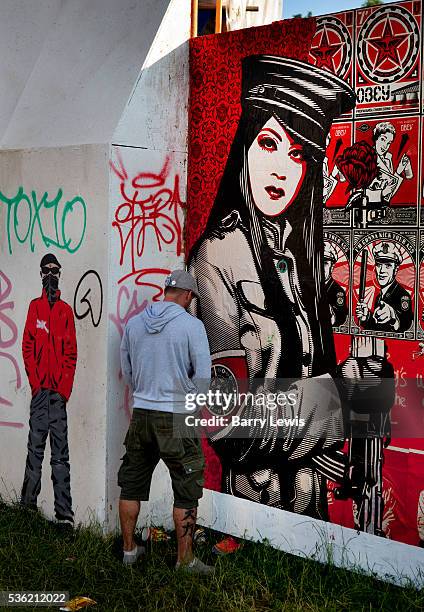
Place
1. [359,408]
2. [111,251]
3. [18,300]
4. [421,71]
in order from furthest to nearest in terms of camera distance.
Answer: [18,300] → [111,251] → [359,408] → [421,71]

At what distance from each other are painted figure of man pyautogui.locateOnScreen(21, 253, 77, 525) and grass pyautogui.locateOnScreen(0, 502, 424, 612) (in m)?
0.42

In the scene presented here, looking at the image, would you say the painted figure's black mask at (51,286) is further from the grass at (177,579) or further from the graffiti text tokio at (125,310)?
the grass at (177,579)

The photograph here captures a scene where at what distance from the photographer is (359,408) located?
514cm

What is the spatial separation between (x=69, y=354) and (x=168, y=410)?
104cm

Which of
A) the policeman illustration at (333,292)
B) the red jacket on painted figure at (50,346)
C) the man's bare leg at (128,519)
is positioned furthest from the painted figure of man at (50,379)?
the policeman illustration at (333,292)

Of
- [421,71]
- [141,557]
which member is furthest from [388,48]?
[141,557]

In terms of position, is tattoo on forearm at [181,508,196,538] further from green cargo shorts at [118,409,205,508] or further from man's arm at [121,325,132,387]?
man's arm at [121,325,132,387]

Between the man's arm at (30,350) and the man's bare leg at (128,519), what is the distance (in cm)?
124

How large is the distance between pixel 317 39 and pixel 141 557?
337cm

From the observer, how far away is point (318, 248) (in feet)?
17.4

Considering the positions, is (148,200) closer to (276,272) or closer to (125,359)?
(276,272)

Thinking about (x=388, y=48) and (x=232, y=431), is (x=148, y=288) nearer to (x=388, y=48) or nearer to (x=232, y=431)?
(x=232, y=431)

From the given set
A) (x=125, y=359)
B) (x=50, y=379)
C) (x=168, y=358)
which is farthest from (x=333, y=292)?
(x=50, y=379)

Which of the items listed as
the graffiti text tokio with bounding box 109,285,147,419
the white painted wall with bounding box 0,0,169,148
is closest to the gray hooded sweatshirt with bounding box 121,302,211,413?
Answer: the graffiti text tokio with bounding box 109,285,147,419
